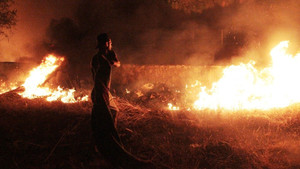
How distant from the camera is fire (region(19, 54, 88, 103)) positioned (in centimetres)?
808

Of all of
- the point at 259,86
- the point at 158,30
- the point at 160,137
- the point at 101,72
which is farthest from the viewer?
the point at 158,30

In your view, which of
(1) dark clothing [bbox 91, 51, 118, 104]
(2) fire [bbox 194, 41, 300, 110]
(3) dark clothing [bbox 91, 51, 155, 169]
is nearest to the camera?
(3) dark clothing [bbox 91, 51, 155, 169]

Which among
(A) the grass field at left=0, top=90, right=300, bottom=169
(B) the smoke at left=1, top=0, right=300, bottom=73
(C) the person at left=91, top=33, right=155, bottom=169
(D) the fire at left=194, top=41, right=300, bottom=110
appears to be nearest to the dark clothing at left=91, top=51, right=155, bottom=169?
(C) the person at left=91, top=33, right=155, bottom=169

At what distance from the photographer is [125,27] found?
12.3 m

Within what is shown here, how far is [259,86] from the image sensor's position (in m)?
8.15

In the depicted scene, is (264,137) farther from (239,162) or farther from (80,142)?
(80,142)

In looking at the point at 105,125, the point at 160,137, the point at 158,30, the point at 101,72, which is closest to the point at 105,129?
the point at 105,125

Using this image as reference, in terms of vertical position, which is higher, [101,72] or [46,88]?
[46,88]

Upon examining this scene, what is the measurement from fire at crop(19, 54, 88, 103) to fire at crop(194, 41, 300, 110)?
173 inches

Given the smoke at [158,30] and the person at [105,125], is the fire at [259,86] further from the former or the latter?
the person at [105,125]

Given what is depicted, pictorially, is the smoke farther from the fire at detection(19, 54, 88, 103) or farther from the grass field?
the grass field

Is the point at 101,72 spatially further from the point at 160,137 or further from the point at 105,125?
the point at 160,137

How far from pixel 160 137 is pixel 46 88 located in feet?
18.7

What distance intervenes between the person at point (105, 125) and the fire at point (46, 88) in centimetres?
354
